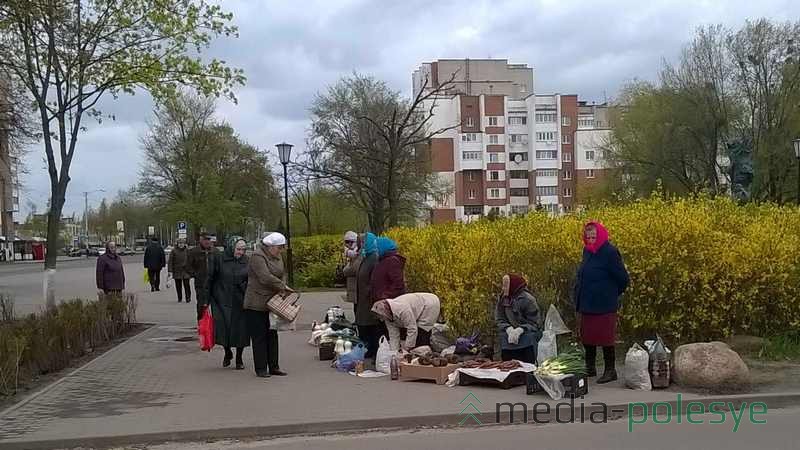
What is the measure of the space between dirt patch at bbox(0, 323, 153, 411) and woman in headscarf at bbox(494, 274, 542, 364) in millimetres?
5716

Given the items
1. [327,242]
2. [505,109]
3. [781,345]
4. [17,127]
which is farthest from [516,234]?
[505,109]

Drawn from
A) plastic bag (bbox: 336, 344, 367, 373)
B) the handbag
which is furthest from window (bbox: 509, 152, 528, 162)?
the handbag

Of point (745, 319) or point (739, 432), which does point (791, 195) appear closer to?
point (745, 319)

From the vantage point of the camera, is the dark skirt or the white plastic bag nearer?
the dark skirt

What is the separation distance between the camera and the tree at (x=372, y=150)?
98.8 ft

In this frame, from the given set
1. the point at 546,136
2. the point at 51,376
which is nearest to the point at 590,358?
the point at 51,376

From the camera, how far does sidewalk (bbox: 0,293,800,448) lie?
7.46 metres

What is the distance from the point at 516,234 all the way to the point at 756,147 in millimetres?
28790

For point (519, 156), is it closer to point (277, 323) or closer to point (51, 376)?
point (277, 323)

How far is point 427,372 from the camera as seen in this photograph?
9.50 m

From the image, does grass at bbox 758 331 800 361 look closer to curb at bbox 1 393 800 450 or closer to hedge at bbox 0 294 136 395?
curb at bbox 1 393 800 450

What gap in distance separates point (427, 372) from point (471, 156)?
8892cm

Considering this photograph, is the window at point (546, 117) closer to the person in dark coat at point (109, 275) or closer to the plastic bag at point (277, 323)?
the person in dark coat at point (109, 275)

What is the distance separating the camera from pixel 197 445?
7.14m
